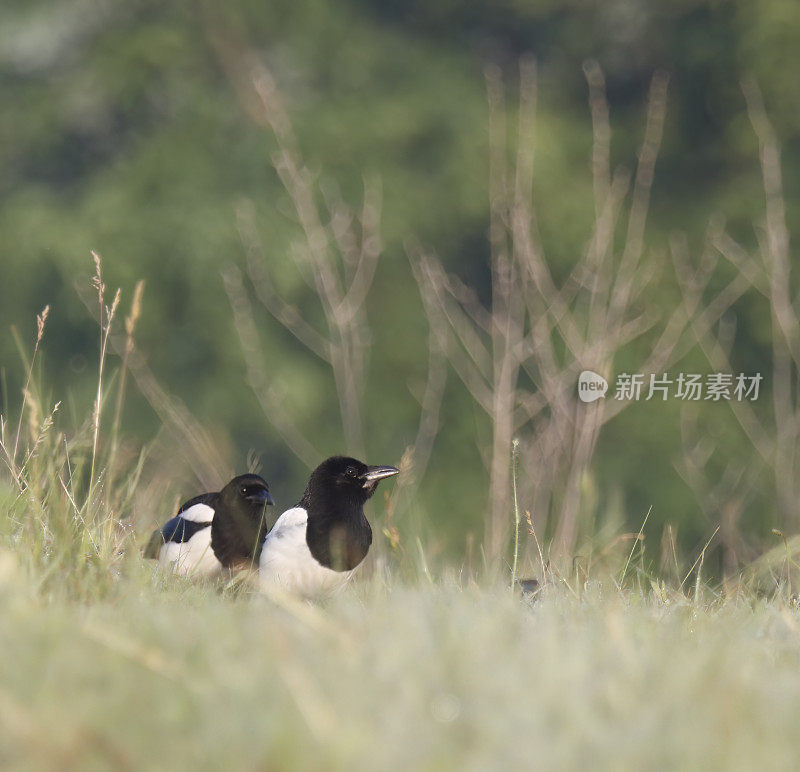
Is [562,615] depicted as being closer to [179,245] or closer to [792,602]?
[792,602]

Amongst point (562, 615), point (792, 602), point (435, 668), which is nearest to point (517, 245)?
point (792, 602)

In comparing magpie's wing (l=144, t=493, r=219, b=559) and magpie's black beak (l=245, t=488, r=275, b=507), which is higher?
magpie's black beak (l=245, t=488, r=275, b=507)

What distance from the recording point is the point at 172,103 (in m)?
13.8

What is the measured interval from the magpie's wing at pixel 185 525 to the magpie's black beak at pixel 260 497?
17 centimetres

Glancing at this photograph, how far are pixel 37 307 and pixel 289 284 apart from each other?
124 inches

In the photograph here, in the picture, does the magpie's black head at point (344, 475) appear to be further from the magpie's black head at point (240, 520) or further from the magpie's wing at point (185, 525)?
the magpie's wing at point (185, 525)

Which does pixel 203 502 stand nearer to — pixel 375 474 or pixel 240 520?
pixel 240 520

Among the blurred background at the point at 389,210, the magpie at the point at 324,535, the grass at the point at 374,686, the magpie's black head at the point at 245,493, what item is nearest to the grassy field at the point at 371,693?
the grass at the point at 374,686

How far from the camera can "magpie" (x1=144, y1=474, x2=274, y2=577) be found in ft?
12.6

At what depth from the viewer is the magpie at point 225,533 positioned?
3828 millimetres

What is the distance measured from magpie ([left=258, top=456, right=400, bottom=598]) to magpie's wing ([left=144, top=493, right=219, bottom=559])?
0.25 m

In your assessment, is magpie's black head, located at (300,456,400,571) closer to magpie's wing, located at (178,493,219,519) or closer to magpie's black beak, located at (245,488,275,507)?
magpie's black beak, located at (245,488,275,507)

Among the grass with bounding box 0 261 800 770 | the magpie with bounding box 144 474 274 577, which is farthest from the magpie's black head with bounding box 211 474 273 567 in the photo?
the grass with bounding box 0 261 800 770

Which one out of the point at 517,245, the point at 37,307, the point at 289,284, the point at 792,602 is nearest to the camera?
the point at 792,602
